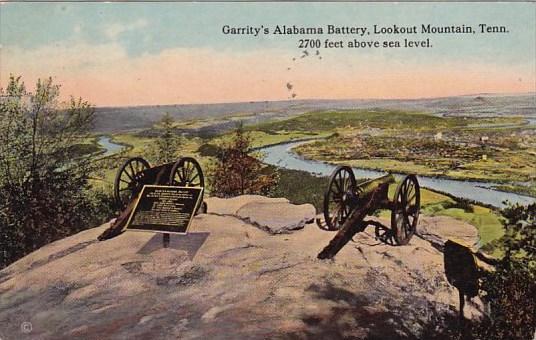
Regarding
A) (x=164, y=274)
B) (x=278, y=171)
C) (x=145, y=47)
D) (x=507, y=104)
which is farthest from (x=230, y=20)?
(x=507, y=104)

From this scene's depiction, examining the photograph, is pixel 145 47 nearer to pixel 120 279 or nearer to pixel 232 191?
pixel 232 191

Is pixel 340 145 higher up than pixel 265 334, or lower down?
higher up

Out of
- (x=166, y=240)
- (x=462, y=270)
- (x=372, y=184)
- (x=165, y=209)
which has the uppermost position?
(x=372, y=184)

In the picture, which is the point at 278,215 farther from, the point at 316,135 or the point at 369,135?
the point at 369,135

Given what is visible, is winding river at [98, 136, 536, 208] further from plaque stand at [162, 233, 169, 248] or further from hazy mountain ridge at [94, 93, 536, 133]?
plaque stand at [162, 233, 169, 248]

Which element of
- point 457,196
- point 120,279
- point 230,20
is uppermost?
point 230,20

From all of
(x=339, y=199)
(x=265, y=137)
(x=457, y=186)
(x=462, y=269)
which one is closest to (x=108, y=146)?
(x=265, y=137)
